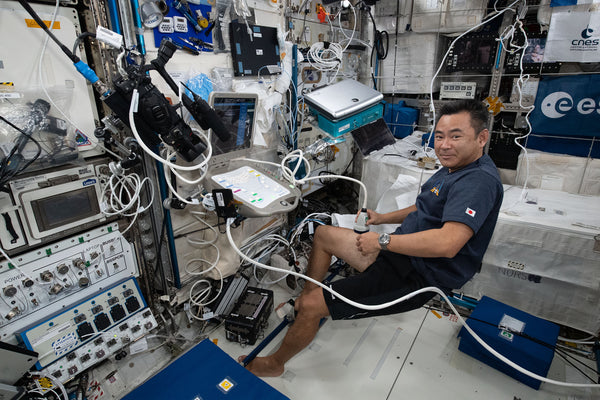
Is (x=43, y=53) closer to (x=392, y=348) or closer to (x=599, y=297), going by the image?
(x=392, y=348)

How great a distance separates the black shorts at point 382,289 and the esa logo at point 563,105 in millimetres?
1982

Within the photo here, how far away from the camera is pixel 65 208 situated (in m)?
1.46

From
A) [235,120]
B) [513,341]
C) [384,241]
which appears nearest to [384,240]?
[384,241]

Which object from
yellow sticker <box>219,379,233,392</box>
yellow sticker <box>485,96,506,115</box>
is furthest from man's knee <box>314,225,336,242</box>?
yellow sticker <box>485,96,506,115</box>

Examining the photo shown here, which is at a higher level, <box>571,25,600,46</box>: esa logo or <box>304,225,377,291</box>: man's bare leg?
<box>571,25,600,46</box>: esa logo

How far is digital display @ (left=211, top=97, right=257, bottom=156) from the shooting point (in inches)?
69.8

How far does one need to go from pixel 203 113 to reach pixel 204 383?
117 centimetres

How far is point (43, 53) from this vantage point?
50.4 inches

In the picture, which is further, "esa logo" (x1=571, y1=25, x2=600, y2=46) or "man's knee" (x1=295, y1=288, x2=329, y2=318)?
"esa logo" (x1=571, y1=25, x2=600, y2=46)

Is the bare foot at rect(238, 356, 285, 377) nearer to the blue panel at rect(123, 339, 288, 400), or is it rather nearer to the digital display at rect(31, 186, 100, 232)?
the blue panel at rect(123, 339, 288, 400)

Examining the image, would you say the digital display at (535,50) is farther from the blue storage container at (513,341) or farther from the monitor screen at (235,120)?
the monitor screen at (235,120)

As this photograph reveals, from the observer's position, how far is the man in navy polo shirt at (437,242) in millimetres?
1304

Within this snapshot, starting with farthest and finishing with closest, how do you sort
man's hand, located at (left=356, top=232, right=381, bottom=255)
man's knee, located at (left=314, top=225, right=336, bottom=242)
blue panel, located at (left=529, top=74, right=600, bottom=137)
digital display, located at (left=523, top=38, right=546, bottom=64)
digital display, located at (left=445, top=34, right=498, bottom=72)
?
digital display, located at (left=445, top=34, right=498, bottom=72) < digital display, located at (left=523, top=38, right=546, bottom=64) < blue panel, located at (left=529, top=74, right=600, bottom=137) < man's knee, located at (left=314, top=225, right=336, bottom=242) < man's hand, located at (left=356, top=232, right=381, bottom=255)

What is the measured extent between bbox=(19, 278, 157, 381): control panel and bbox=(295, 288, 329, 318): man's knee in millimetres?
896
